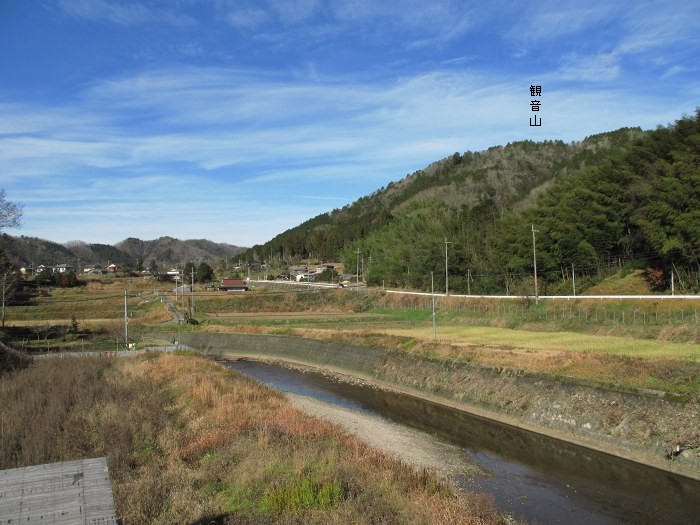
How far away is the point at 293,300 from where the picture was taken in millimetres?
78625

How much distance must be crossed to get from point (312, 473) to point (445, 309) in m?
48.9

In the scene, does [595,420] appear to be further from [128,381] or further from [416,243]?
[416,243]

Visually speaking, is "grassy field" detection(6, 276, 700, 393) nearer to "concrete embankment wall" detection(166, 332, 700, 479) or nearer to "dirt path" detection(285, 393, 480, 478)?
"concrete embankment wall" detection(166, 332, 700, 479)

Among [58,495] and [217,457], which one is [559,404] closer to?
[217,457]

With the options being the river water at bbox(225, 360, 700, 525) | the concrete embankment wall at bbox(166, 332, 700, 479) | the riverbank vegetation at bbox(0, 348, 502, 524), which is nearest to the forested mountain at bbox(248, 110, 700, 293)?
the concrete embankment wall at bbox(166, 332, 700, 479)

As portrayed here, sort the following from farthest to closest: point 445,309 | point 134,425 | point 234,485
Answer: point 445,309, point 134,425, point 234,485

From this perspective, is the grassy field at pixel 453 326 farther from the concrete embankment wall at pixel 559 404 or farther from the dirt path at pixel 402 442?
the dirt path at pixel 402 442

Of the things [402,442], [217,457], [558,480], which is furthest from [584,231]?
[217,457]

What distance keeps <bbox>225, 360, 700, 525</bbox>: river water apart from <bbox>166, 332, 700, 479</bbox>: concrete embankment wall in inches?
21.7

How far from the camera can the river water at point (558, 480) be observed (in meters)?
13.2

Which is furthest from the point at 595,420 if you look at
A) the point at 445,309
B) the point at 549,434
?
the point at 445,309

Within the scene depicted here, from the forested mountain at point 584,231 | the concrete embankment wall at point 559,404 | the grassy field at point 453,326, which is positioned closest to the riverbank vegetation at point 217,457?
the concrete embankment wall at point 559,404

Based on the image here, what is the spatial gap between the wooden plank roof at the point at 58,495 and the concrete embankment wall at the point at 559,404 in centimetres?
1599

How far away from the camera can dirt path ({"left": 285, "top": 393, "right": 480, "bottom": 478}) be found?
16812 millimetres
